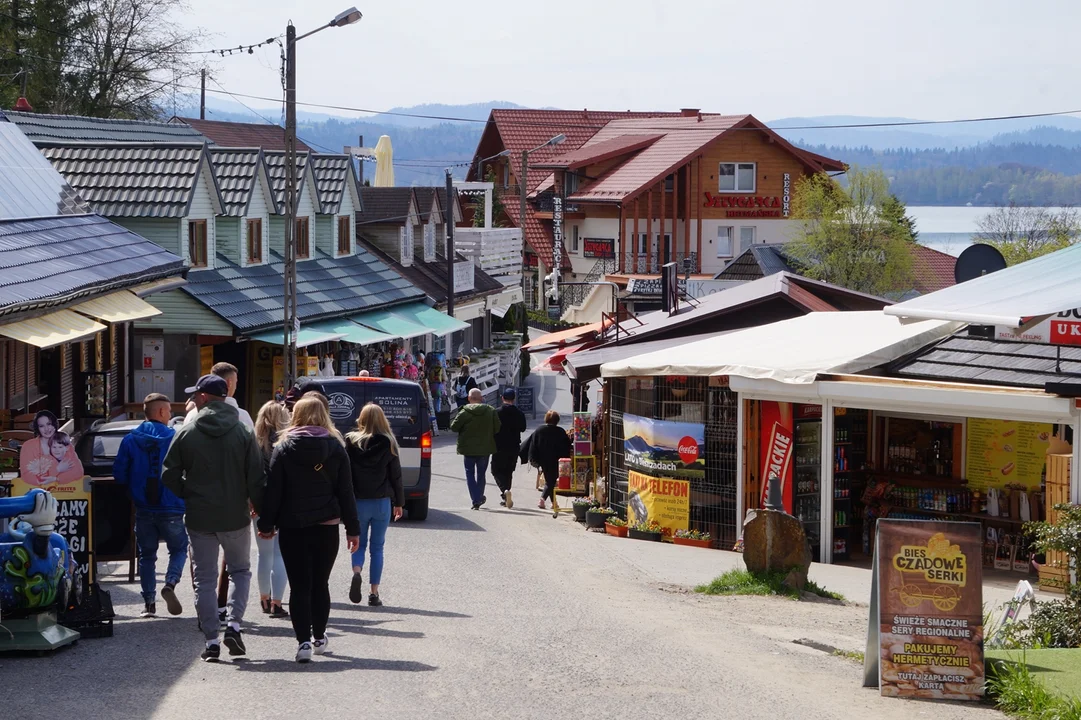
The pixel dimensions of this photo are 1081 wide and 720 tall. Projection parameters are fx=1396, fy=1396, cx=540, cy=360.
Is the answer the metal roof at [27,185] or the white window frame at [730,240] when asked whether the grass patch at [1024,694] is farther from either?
the white window frame at [730,240]

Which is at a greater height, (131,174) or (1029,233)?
(1029,233)

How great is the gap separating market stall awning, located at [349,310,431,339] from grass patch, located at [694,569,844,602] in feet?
65.0

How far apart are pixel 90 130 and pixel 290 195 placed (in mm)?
9484

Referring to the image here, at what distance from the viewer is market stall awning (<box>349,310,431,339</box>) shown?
32719 millimetres

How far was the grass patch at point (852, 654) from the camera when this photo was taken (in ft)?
→ 32.3

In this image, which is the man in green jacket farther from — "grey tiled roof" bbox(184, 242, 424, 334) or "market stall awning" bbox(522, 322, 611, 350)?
"grey tiled roof" bbox(184, 242, 424, 334)

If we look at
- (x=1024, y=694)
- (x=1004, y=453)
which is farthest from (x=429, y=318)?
(x=1024, y=694)

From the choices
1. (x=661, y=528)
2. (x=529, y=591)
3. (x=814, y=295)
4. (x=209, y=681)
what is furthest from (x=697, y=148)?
(x=209, y=681)

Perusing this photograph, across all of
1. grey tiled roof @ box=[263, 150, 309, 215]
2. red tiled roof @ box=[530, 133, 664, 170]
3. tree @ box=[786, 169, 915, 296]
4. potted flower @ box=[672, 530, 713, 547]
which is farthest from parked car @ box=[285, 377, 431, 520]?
red tiled roof @ box=[530, 133, 664, 170]

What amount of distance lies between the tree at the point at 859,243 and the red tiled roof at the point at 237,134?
24.1 meters

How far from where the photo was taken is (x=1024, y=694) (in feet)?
26.8

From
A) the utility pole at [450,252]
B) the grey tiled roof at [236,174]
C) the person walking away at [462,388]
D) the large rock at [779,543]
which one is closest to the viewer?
the large rock at [779,543]

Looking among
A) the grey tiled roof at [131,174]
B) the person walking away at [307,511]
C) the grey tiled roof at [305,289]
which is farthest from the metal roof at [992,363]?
the grey tiled roof at [131,174]

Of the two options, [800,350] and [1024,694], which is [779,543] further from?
[1024,694]
